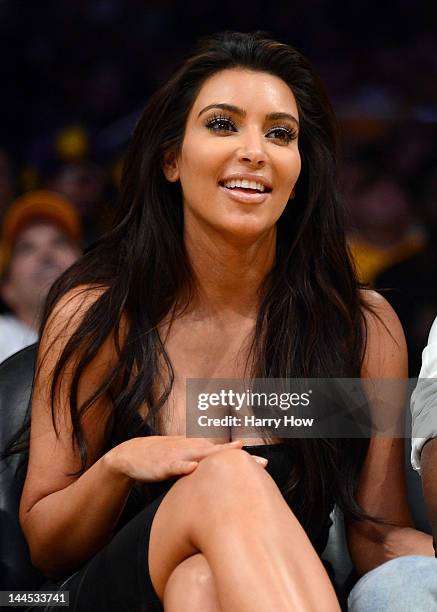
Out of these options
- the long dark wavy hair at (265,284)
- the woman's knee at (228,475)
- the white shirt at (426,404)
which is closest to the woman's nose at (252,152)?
the long dark wavy hair at (265,284)

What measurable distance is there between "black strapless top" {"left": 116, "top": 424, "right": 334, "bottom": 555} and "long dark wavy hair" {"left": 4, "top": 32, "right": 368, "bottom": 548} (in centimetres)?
2

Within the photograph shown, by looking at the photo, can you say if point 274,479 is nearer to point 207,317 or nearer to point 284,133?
point 207,317

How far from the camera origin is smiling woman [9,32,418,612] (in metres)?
2.31

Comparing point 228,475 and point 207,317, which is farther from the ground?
point 207,317

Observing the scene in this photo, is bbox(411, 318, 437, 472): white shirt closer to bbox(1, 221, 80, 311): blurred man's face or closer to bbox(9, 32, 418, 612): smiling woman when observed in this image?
bbox(9, 32, 418, 612): smiling woman

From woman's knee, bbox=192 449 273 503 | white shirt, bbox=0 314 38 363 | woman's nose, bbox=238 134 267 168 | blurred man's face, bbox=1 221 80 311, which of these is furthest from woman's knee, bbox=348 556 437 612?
blurred man's face, bbox=1 221 80 311

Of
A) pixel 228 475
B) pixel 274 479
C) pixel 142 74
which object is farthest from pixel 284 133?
pixel 142 74

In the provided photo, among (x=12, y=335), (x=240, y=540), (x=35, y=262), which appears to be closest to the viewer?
(x=240, y=540)

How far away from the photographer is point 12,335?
350cm

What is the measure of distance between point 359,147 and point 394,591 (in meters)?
2.89

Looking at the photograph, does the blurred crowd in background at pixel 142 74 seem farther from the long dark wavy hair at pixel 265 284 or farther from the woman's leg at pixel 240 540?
the woman's leg at pixel 240 540

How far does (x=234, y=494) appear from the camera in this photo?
193 centimetres

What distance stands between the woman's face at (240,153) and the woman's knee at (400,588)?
722 mm

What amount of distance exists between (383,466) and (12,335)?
1.45m
